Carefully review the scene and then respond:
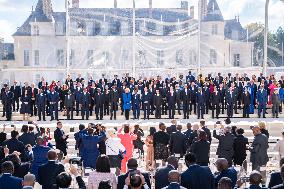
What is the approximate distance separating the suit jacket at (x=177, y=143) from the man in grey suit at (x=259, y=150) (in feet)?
6.61

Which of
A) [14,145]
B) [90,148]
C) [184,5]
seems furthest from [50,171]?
[184,5]

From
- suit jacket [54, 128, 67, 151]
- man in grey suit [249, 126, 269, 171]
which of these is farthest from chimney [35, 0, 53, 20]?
man in grey suit [249, 126, 269, 171]

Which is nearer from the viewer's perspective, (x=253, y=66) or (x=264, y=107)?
(x=264, y=107)

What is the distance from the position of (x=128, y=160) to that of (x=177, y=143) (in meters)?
7.03

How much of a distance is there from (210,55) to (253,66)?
9.50ft

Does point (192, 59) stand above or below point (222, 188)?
above

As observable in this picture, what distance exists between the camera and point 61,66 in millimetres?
39875

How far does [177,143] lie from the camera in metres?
18.8

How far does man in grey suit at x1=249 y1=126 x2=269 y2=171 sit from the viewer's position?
1730 centimetres

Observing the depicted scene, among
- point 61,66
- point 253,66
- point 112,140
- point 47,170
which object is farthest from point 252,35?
point 47,170

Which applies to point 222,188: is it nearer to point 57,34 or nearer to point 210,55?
point 210,55

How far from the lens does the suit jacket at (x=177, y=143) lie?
61.8 ft

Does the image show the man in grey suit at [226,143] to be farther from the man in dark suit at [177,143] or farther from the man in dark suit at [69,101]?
the man in dark suit at [69,101]

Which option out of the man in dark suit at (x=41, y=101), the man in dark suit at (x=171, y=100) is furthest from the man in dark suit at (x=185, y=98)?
the man in dark suit at (x=41, y=101)
